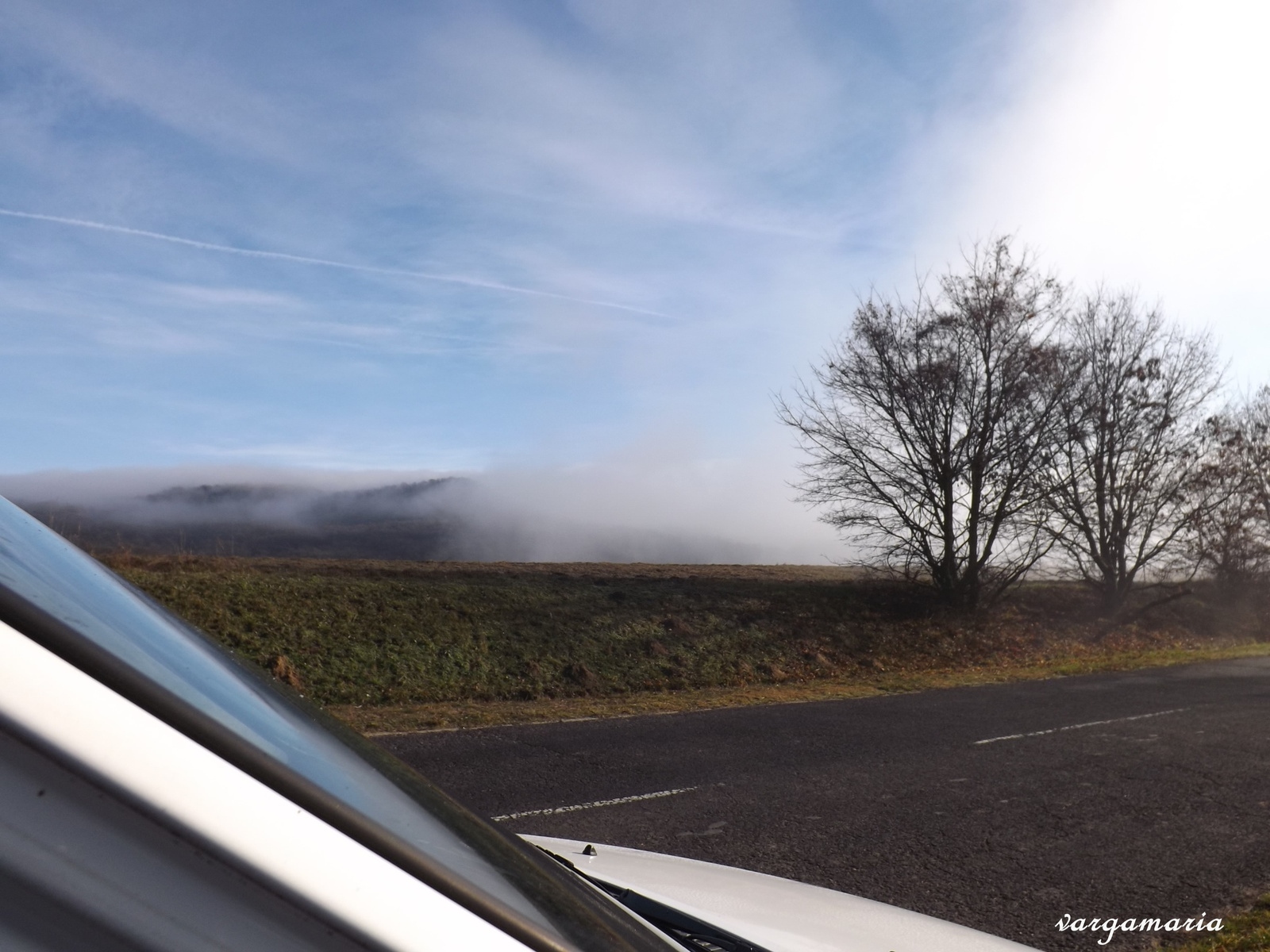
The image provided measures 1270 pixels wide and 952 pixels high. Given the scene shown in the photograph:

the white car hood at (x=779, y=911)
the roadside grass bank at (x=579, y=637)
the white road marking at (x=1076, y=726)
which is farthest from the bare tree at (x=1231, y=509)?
the white car hood at (x=779, y=911)

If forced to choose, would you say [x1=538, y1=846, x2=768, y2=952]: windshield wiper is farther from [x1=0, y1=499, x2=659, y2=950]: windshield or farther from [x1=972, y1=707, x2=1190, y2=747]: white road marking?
[x1=972, y1=707, x2=1190, y2=747]: white road marking

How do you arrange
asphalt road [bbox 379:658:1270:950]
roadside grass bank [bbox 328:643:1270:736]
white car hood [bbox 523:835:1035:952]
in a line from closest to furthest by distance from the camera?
1. white car hood [bbox 523:835:1035:952]
2. asphalt road [bbox 379:658:1270:950]
3. roadside grass bank [bbox 328:643:1270:736]

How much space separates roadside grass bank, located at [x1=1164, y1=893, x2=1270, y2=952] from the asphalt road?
0.25m

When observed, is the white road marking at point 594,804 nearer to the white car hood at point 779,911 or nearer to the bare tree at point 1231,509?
the white car hood at point 779,911

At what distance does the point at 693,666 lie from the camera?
16594 millimetres

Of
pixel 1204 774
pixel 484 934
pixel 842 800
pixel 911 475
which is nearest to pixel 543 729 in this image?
pixel 842 800

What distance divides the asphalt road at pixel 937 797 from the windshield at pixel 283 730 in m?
4.07

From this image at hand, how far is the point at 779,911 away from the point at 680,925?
43cm

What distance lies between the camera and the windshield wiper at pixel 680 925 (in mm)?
1742

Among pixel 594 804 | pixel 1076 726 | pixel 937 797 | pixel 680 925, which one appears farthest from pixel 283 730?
pixel 1076 726

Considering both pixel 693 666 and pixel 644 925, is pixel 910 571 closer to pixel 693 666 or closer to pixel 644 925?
pixel 693 666

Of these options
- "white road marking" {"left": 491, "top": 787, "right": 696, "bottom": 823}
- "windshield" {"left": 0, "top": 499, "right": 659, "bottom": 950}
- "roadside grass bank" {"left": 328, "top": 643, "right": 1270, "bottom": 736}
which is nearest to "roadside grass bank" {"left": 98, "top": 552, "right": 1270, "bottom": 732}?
"roadside grass bank" {"left": 328, "top": 643, "right": 1270, "bottom": 736}

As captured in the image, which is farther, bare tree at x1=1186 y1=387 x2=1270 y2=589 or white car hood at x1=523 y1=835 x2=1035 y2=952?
bare tree at x1=1186 y1=387 x2=1270 y2=589

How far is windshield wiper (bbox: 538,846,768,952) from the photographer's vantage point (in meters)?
1.74
